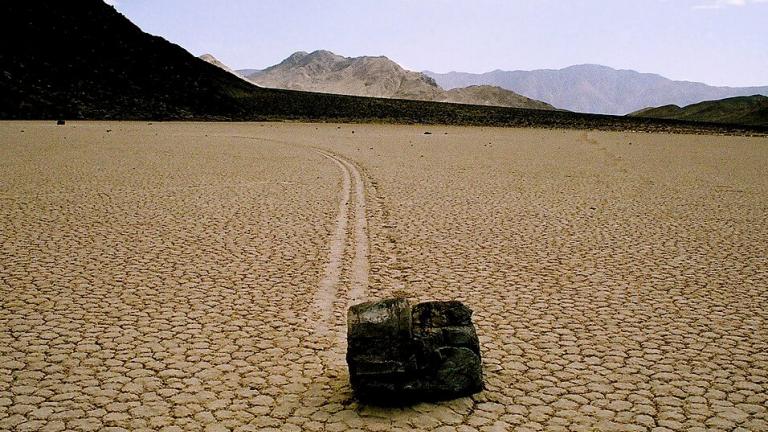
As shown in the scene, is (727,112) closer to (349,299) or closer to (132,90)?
(132,90)

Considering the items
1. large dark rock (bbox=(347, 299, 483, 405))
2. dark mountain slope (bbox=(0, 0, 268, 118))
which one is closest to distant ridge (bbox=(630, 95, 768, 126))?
dark mountain slope (bbox=(0, 0, 268, 118))

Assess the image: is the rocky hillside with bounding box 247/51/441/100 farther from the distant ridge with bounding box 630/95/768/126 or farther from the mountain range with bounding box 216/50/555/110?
the distant ridge with bounding box 630/95/768/126

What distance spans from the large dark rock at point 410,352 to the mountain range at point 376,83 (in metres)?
130

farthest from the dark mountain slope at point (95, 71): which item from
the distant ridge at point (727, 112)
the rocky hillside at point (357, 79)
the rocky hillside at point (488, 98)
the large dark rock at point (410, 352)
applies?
the rocky hillside at point (357, 79)

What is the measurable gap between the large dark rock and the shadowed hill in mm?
39759

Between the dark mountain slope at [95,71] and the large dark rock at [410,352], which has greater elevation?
the dark mountain slope at [95,71]

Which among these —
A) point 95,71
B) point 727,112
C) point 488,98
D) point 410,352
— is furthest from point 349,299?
point 488,98

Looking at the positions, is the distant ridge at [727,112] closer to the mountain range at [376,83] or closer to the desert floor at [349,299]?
the mountain range at [376,83]

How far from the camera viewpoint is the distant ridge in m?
85.2

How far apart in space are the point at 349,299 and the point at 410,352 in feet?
6.22

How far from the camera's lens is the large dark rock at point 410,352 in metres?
3.04

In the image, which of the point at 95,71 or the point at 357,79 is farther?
the point at 357,79

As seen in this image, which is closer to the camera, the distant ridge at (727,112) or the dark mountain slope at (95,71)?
the dark mountain slope at (95,71)

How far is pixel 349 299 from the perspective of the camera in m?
4.94
